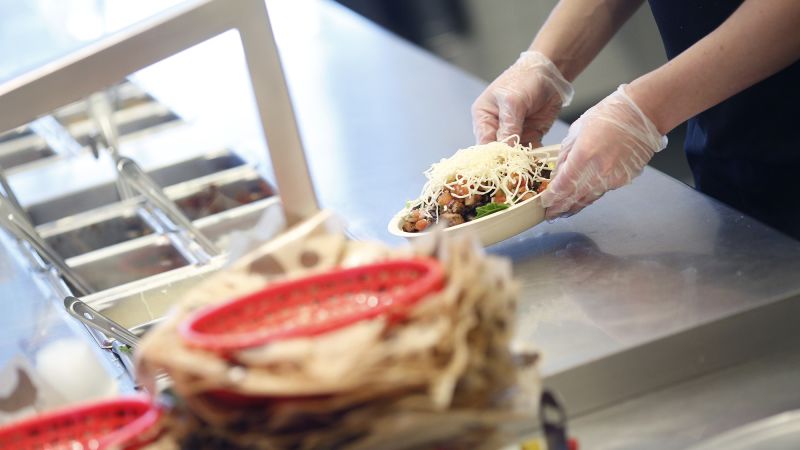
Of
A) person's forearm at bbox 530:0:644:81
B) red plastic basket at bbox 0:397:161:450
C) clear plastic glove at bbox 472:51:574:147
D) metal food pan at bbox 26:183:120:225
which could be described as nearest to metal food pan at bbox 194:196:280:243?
metal food pan at bbox 26:183:120:225

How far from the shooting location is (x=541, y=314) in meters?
1.48

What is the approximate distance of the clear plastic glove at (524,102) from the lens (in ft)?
6.74

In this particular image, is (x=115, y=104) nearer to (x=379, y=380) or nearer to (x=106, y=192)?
(x=106, y=192)

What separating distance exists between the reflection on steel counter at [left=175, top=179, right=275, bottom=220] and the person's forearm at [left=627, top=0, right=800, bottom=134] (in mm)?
1364

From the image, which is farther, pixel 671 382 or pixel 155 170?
pixel 155 170

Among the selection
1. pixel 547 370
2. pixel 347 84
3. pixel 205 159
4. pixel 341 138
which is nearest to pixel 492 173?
pixel 547 370

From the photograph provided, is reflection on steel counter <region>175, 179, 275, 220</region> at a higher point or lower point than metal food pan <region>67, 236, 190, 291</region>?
higher

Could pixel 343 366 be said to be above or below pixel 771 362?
above

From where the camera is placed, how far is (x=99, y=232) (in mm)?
2891

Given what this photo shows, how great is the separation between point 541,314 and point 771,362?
33 cm

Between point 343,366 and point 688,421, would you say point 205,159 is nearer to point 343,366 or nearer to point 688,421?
point 688,421

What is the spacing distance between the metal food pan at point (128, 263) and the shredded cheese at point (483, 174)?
97cm

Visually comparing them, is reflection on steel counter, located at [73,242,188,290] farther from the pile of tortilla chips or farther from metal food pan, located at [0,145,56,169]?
the pile of tortilla chips

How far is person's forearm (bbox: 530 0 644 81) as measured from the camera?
219 centimetres
